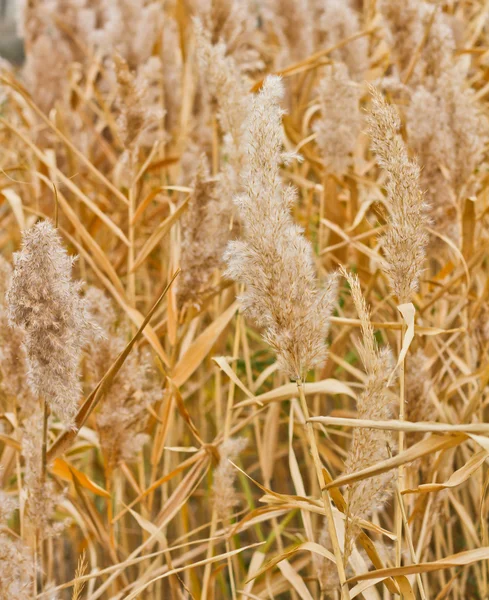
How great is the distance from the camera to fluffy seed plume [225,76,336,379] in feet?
1.92

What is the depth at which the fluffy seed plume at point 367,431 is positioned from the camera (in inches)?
23.6

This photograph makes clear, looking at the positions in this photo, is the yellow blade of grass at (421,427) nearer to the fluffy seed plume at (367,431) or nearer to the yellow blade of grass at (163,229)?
the fluffy seed plume at (367,431)

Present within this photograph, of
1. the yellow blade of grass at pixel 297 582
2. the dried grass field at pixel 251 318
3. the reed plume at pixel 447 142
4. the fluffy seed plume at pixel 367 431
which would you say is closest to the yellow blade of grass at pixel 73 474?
the dried grass field at pixel 251 318

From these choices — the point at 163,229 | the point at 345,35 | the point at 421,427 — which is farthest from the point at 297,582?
the point at 345,35

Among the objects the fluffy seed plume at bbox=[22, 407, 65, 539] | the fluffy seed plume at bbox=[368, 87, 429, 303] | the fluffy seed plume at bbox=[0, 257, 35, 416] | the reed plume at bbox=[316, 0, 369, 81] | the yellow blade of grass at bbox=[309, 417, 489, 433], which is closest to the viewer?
the yellow blade of grass at bbox=[309, 417, 489, 433]

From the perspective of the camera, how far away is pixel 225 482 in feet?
2.73

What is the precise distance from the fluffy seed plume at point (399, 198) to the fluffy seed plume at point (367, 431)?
0.05 m

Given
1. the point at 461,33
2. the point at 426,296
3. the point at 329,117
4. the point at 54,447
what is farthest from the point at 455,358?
the point at 461,33

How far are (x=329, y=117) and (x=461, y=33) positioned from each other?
63 centimetres

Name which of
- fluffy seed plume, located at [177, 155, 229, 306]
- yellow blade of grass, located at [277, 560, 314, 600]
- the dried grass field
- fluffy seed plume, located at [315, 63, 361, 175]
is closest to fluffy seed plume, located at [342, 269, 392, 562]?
the dried grass field

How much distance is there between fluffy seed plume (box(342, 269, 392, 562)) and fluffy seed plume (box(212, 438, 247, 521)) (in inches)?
9.1

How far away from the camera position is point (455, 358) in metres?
1.01

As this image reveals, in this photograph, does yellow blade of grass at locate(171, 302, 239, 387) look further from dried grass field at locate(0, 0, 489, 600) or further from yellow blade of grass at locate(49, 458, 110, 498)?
yellow blade of grass at locate(49, 458, 110, 498)

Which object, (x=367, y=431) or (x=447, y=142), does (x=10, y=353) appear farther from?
(x=447, y=142)
